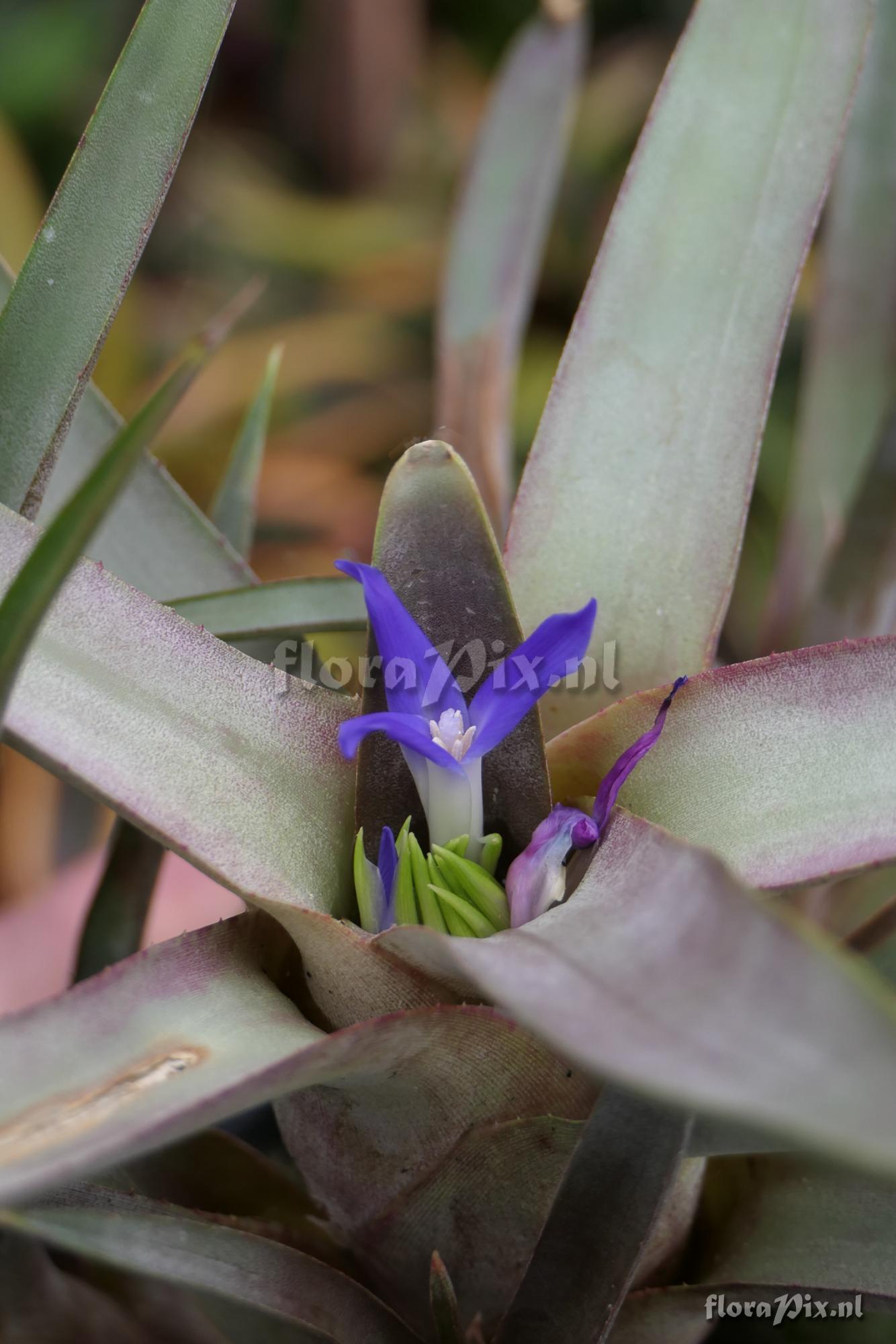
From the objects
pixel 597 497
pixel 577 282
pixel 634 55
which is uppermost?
pixel 634 55

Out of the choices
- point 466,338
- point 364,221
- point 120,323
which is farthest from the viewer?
point 364,221

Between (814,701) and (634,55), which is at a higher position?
(634,55)

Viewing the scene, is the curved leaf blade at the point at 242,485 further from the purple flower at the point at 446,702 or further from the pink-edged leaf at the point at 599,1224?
the pink-edged leaf at the point at 599,1224

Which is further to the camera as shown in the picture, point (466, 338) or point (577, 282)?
point (577, 282)

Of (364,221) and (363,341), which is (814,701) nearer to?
(363,341)

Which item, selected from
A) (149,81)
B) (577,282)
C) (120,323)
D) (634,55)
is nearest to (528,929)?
(149,81)

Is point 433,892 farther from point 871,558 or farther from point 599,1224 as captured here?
point 871,558

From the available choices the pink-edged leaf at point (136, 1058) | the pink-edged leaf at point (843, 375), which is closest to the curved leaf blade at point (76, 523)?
the pink-edged leaf at point (136, 1058)
